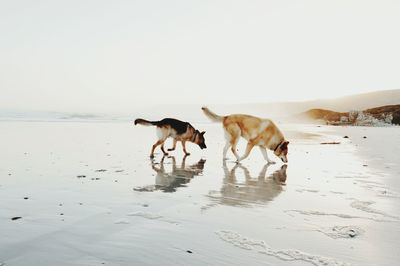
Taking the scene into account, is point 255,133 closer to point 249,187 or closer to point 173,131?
point 173,131

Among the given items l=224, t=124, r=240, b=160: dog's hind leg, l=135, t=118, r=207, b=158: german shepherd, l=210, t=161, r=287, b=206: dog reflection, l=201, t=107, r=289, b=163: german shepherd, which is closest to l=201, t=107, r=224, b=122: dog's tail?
l=201, t=107, r=289, b=163: german shepherd

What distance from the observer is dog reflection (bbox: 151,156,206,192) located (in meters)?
7.82

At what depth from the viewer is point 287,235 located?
14.9 ft

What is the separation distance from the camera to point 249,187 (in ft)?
25.7

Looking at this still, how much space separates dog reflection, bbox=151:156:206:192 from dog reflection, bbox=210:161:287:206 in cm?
87

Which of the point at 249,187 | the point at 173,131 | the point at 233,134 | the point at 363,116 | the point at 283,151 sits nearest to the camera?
the point at 249,187

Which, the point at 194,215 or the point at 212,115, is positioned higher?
the point at 212,115

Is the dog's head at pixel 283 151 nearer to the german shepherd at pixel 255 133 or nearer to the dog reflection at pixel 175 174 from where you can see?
Answer: the german shepherd at pixel 255 133

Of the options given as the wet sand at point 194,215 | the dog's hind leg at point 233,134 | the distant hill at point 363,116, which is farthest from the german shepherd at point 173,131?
the distant hill at point 363,116

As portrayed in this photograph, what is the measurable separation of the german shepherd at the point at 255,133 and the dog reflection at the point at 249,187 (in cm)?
204

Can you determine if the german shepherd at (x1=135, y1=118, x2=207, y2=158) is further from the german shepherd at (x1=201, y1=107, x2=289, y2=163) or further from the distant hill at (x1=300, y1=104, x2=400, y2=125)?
the distant hill at (x1=300, y1=104, x2=400, y2=125)

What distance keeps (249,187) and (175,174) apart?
7.63 ft

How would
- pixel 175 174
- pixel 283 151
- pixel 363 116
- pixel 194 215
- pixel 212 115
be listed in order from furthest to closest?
pixel 363 116 → pixel 212 115 → pixel 283 151 → pixel 175 174 → pixel 194 215

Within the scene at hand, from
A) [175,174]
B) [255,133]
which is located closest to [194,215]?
[175,174]
